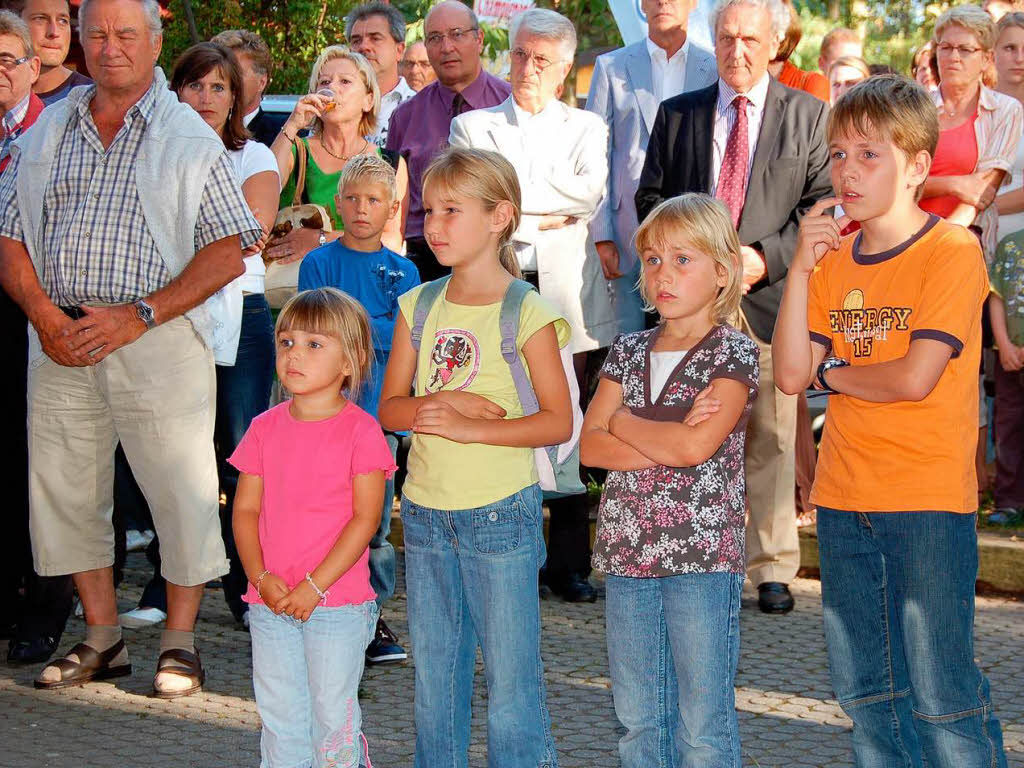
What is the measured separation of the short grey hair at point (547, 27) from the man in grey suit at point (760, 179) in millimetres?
588

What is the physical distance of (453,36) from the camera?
23.6 feet

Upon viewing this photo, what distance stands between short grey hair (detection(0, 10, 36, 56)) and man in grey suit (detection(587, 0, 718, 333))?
2.64 metres

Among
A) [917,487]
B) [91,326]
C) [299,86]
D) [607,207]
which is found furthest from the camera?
[299,86]

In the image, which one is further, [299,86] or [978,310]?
[299,86]

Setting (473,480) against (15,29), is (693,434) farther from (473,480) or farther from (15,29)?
(15,29)

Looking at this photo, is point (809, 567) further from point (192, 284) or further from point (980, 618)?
point (192, 284)

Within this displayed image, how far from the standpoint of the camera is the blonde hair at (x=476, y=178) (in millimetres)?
4039

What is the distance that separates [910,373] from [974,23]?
→ 392 centimetres

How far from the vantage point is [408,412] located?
13.0ft

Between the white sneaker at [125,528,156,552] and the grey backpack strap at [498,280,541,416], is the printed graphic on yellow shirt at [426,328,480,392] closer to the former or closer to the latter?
the grey backpack strap at [498,280,541,416]

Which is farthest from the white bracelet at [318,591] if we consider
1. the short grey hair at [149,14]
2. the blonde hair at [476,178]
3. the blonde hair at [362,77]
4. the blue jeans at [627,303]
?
the blue jeans at [627,303]

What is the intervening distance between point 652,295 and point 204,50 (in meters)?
3.17

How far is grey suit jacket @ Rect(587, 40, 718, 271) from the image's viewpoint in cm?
688

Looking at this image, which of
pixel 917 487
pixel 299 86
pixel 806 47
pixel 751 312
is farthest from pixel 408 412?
pixel 806 47
